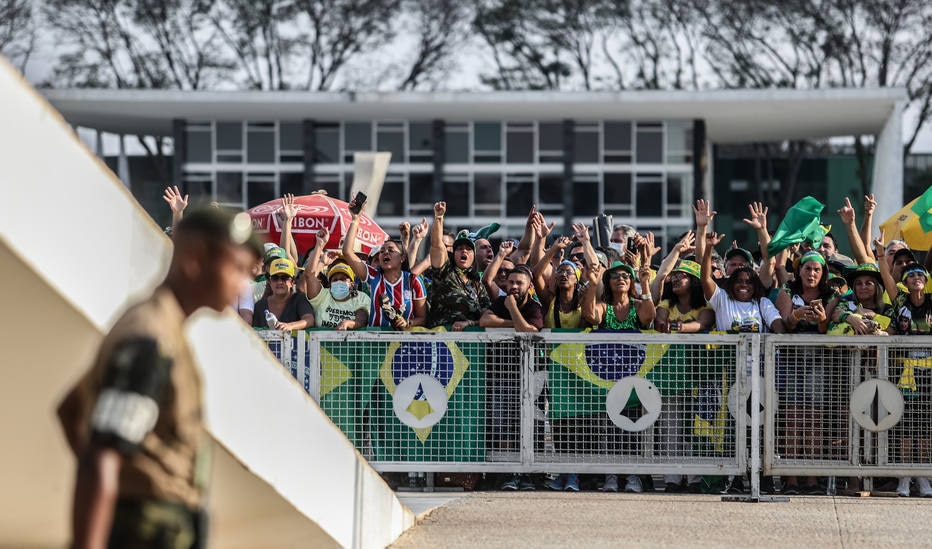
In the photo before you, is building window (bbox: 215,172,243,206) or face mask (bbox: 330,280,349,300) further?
building window (bbox: 215,172,243,206)

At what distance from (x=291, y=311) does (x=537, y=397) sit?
2157 mm

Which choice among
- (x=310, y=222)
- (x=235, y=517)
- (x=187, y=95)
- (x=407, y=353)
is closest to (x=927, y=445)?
(x=407, y=353)

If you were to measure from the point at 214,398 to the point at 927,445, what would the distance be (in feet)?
20.9

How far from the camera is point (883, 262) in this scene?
10320 millimetres

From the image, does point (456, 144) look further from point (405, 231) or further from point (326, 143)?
point (405, 231)

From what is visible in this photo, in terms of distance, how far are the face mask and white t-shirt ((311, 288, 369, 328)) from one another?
0.04 meters

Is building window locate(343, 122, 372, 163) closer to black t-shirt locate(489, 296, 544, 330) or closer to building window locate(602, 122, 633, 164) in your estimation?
building window locate(602, 122, 633, 164)

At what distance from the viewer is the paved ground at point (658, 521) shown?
778 cm

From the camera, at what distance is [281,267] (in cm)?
1046

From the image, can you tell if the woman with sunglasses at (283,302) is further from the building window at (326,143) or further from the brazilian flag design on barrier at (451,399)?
the building window at (326,143)

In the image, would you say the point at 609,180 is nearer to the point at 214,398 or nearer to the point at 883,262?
the point at 883,262

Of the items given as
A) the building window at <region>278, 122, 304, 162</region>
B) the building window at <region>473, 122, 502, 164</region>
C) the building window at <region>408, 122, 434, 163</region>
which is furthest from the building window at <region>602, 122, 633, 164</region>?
the building window at <region>278, 122, 304, 162</region>

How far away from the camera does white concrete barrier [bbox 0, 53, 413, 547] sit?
416 cm

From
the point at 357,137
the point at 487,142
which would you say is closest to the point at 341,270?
the point at 487,142
